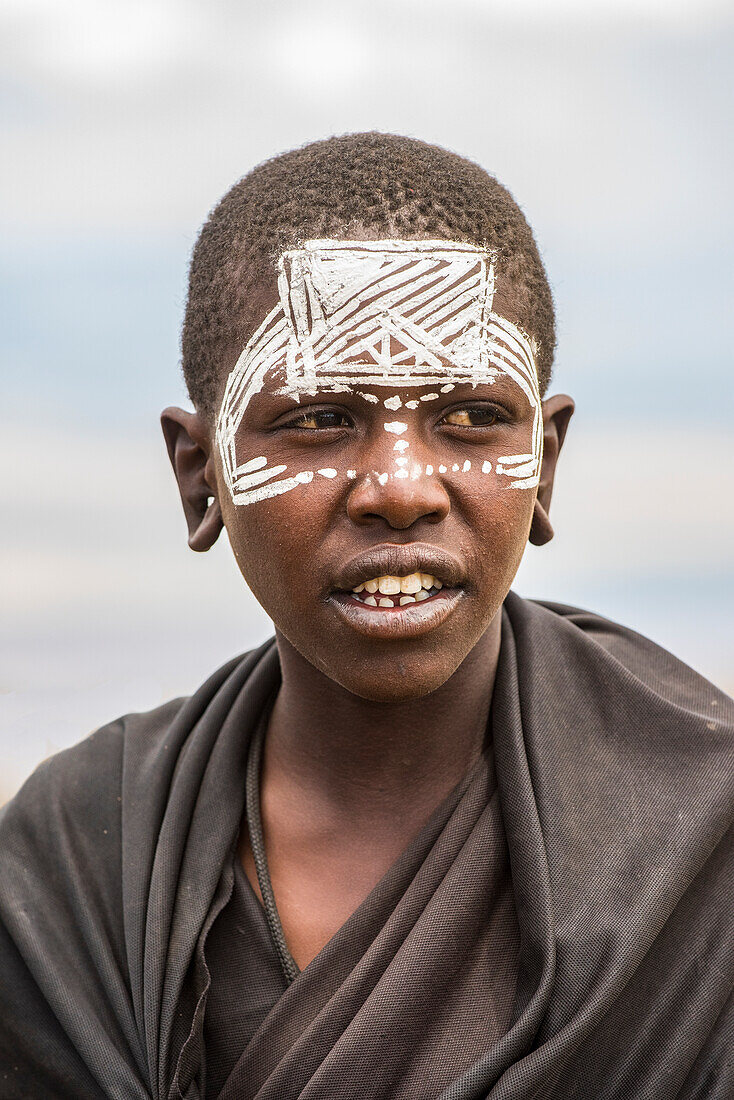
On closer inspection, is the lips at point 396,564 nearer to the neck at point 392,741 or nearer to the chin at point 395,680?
the chin at point 395,680

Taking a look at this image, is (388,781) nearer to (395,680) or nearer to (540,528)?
(395,680)

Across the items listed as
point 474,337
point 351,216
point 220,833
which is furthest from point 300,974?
point 351,216

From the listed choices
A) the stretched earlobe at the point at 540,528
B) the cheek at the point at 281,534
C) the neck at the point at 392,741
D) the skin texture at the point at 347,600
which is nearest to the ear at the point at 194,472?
the skin texture at the point at 347,600

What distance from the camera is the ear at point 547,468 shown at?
2867 millimetres

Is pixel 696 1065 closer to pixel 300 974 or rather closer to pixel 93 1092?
pixel 300 974

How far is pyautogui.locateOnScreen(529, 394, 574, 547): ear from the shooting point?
9.41 ft

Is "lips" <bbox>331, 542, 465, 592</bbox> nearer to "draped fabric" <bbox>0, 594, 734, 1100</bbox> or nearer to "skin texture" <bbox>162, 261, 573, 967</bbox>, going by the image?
"skin texture" <bbox>162, 261, 573, 967</bbox>

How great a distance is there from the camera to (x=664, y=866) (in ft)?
8.09

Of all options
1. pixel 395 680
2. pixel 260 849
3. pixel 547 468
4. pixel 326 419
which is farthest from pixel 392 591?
pixel 260 849

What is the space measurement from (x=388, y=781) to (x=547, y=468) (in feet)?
2.66

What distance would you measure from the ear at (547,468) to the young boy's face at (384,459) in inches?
11.0

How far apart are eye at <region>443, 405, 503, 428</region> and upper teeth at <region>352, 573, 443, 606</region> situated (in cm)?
33

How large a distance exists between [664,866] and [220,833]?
0.97 m

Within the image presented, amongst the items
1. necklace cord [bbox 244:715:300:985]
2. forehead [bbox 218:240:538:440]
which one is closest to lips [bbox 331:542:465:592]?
forehead [bbox 218:240:538:440]
